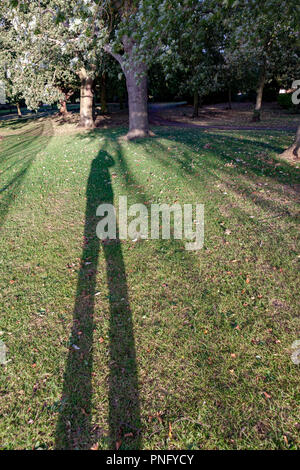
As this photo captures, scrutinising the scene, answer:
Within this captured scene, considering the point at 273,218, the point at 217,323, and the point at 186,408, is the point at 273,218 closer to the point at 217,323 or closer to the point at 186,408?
the point at 217,323

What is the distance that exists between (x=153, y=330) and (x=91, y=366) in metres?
0.77

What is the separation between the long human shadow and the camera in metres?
Result: 2.29

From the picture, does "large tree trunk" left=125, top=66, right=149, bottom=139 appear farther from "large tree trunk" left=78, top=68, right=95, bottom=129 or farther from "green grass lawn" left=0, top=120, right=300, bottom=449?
"green grass lawn" left=0, top=120, right=300, bottom=449

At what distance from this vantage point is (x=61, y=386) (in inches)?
104

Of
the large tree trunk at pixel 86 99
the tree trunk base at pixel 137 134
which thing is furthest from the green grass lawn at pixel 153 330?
the large tree trunk at pixel 86 99

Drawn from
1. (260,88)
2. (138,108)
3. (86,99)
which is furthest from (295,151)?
(86,99)

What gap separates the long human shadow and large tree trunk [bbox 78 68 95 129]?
19.1 meters

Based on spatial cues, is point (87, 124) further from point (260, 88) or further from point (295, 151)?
point (295, 151)

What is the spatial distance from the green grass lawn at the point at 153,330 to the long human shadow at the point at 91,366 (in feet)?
0.04

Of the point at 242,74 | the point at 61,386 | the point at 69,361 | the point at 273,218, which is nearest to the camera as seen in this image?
the point at 61,386

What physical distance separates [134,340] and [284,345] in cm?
159

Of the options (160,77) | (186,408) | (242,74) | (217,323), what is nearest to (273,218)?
(217,323)

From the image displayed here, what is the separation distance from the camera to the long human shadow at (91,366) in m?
2.29

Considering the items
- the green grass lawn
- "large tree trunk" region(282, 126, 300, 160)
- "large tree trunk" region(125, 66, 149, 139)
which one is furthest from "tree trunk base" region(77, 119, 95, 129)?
the green grass lawn
